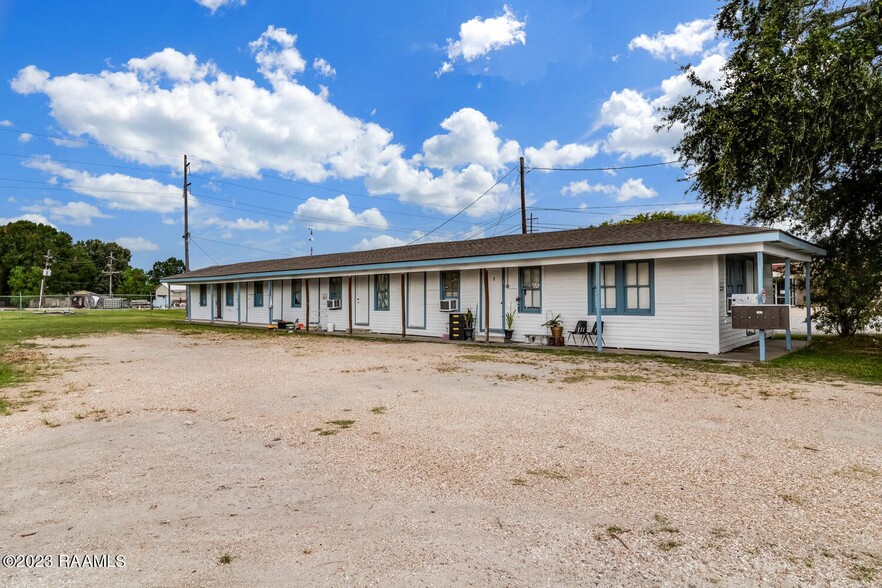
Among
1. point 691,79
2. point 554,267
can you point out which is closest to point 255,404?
point 554,267

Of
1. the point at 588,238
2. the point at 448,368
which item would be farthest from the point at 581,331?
the point at 448,368

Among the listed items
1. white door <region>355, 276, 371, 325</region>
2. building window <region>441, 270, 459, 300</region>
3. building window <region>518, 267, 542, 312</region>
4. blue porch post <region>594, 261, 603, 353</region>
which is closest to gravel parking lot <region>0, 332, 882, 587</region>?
blue porch post <region>594, 261, 603, 353</region>

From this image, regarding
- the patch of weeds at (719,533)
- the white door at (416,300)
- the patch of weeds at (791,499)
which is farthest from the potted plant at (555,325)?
the patch of weeds at (719,533)

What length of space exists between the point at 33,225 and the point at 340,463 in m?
91.7

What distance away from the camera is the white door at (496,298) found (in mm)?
15305

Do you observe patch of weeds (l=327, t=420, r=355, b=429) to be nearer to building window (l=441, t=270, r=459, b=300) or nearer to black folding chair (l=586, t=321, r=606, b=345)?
black folding chair (l=586, t=321, r=606, b=345)

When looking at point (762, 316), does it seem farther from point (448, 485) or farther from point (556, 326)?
point (448, 485)

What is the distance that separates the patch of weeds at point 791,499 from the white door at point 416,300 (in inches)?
557

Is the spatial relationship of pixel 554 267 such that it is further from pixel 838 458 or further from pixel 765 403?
pixel 838 458

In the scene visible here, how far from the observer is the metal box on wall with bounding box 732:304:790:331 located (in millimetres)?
9732

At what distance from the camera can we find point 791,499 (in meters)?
3.36

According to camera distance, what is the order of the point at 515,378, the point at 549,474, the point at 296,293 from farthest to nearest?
the point at 296,293 → the point at 515,378 → the point at 549,474

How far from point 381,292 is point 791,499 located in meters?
16.1

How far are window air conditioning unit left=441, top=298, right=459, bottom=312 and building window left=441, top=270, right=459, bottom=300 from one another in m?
0.22
